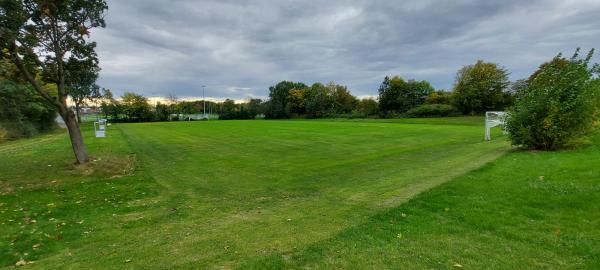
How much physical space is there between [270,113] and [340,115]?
23.1m

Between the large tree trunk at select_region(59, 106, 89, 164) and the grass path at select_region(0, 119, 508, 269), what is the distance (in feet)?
2.64

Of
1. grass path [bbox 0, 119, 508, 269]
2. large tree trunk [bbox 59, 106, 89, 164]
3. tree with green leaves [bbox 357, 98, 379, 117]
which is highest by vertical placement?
tree with green leaves [bbox 357, 98, 379, 117]

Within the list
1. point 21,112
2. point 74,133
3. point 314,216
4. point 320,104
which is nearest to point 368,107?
point 320,104

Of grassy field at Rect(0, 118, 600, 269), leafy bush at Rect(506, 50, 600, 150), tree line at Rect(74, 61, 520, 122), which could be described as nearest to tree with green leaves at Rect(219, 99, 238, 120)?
tree line at Rect(74, 61, 520, 122)

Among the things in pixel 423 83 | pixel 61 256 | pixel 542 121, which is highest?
pixel 423 83

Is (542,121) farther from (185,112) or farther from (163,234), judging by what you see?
(185,112)

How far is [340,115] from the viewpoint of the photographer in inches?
3137

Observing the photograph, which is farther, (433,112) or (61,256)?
(433,112)

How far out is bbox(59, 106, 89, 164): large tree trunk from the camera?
41.2 ft

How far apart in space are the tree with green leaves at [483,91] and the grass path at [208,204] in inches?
2183

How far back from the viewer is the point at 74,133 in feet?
42.1

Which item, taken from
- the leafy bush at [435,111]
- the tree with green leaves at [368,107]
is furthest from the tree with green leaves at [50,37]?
the tree with green leaves at [368,107]

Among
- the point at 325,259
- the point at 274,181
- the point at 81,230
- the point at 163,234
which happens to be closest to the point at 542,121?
the point at 274,181

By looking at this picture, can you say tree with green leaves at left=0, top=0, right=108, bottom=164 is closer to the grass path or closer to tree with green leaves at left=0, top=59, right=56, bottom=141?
the grass path
